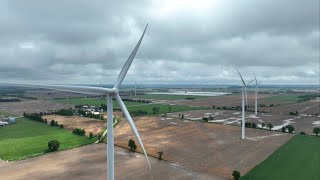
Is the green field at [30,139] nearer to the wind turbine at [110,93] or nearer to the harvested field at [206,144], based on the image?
the harvested field at [206,144]

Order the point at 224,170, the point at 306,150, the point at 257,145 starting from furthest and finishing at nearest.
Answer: the point at 257,145
the point at 306,150
the point at 224,170

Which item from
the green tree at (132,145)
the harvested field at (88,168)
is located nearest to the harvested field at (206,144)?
the green tree at (132,145)

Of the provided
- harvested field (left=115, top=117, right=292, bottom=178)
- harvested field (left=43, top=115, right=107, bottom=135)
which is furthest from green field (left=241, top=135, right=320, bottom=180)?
harvested field (left=43, top=115, right=107, bottom=135)

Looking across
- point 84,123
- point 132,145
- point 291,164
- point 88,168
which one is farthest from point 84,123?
point 291,164

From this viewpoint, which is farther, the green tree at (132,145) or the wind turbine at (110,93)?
the green tree at (132,145)

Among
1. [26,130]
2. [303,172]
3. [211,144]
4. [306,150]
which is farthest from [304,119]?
[26,130]

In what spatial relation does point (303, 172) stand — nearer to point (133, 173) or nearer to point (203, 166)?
point (203, 166)

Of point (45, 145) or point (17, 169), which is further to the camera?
point (45, 145)

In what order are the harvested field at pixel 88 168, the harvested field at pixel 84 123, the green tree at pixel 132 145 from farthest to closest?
1. the harvested field at pixel 84 123
2. the green tree at pixel 132 145
3. the harvested field at pixel 88 168
